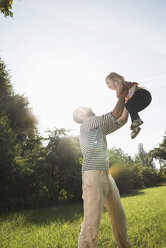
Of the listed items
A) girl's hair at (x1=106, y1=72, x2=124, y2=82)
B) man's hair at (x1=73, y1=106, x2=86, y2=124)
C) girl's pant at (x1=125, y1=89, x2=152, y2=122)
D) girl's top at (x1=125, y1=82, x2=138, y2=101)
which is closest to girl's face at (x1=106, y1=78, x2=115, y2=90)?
girl's hair at (x1=106, y1=72, x2=124, y2=82)

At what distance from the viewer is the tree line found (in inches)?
381

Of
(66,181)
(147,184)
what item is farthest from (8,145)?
(147,184)

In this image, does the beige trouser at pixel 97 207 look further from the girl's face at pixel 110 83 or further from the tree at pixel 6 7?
the tree at pixel 6 7

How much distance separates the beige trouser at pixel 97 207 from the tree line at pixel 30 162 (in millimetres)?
8330

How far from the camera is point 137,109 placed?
2.69m

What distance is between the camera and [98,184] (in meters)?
2.15

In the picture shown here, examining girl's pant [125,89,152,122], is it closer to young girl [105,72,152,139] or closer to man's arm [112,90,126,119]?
young girl [105,72,152,139]

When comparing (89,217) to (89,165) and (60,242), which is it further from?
(60,242)

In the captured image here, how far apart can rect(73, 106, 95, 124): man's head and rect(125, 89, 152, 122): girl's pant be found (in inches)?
26.3

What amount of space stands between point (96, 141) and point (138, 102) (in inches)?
36.8

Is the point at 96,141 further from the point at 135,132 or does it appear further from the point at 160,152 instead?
the point at 160,152

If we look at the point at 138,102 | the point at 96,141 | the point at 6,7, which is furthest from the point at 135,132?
the point at 6,7

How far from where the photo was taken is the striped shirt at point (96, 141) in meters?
2.31

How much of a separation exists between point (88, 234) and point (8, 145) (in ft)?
29.0
